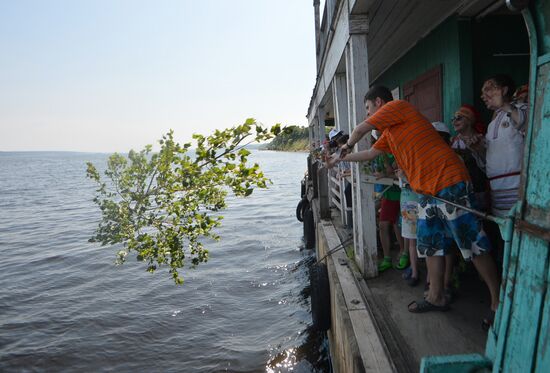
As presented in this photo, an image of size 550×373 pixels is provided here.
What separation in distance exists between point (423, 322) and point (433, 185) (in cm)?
113

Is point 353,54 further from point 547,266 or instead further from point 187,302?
point 187,302

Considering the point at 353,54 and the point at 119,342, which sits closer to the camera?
the point at 353,54

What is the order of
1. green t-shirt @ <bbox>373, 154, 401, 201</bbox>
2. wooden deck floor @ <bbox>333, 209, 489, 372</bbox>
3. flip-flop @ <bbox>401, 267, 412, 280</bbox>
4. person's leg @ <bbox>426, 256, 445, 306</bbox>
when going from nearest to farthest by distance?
wooden deck floor @ <bbox>333, 209, 489, 372</bbox> < person's leg @ <bbox>426, 256, 445, 306</bbox> < flip-flop @ <bbox>401, 267, 412, 280</bbox> < green t-shirt @ <bbox>373, 154, 401, 201</bbox>

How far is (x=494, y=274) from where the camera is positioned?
2811 millimetres

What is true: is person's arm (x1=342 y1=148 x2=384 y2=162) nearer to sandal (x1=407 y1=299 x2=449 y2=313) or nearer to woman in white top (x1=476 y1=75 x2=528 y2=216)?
woman in white top (x1=476 y1=75 x2=528 y2=216)

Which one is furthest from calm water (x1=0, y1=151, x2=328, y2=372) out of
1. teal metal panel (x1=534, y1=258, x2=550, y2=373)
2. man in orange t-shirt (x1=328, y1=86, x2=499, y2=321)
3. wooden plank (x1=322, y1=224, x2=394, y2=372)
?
teal metal panel (x1=534, y1=258, x2=550, y2=373)

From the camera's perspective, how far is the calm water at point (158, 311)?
6312 millimetres

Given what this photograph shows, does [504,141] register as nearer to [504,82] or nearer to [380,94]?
[504,82]

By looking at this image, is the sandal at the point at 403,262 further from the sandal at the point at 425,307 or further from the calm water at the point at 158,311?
the calm water at the point at 158,311

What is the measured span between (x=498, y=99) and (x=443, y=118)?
279 centimetres

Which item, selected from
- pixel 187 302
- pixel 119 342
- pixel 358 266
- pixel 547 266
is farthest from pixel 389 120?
pixel 187 302

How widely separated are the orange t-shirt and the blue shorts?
0.09 meters

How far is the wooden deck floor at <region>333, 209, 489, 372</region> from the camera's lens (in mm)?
2635

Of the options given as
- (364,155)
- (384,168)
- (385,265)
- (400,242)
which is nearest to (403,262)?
(385,265)
